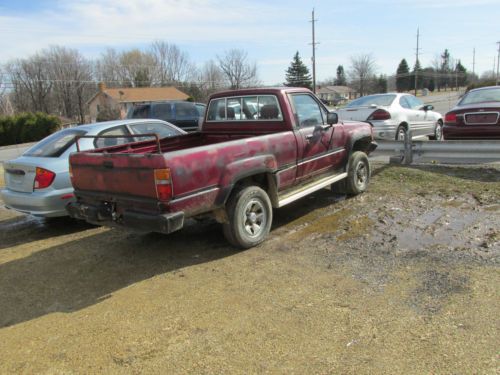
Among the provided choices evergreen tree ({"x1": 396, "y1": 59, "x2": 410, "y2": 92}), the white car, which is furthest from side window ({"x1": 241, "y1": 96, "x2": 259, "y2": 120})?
evergreen tree ({"x1": 396, "y1": 59, "x2": 410, "y2": 92})

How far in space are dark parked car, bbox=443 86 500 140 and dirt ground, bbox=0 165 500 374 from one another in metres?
3.52

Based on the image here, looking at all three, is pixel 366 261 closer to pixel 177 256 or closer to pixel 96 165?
pixel 177 256

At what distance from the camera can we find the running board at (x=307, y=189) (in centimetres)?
562

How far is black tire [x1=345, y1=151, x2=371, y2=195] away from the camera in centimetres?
701

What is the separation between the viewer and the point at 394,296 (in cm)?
369

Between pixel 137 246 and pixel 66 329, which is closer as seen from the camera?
pixel 66 329

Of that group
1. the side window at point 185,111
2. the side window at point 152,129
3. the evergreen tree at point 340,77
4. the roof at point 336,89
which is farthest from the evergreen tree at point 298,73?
the side window at point 152,129

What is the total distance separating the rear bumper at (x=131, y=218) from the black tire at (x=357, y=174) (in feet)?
12.1

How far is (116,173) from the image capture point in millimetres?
4508

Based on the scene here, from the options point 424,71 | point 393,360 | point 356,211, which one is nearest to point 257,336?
point 393,360

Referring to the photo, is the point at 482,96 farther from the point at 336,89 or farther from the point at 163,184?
the point at 336,89

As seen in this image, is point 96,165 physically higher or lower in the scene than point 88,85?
lower

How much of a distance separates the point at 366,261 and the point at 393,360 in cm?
174

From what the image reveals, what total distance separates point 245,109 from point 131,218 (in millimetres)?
2655
